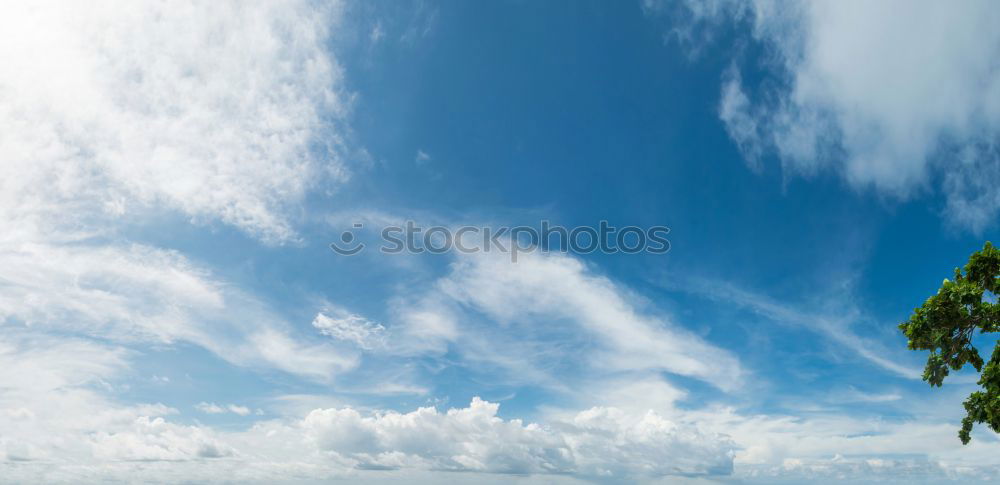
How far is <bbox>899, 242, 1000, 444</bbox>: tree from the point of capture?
35312 mm

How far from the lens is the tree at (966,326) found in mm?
35312

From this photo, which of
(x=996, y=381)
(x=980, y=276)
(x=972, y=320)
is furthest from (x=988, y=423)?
(x=980, y=276)

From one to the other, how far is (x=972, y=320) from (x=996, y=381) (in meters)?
3.81

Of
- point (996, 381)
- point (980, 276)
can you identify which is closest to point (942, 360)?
point (996, 381)

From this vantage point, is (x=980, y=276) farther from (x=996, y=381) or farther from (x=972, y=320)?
(x=996, y=381)

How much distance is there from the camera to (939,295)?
36156mm

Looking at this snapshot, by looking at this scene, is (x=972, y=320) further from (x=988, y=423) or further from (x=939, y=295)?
(x=988, y=423)

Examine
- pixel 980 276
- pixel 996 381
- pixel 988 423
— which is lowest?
pixel 988 423

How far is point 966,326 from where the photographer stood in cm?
3647

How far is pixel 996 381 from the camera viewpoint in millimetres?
35000

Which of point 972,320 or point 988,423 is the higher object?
point 972,320

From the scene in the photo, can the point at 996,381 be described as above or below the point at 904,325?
below

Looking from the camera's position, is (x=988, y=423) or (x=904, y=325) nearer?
(x=988, y=423)

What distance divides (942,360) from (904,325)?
122 inches
